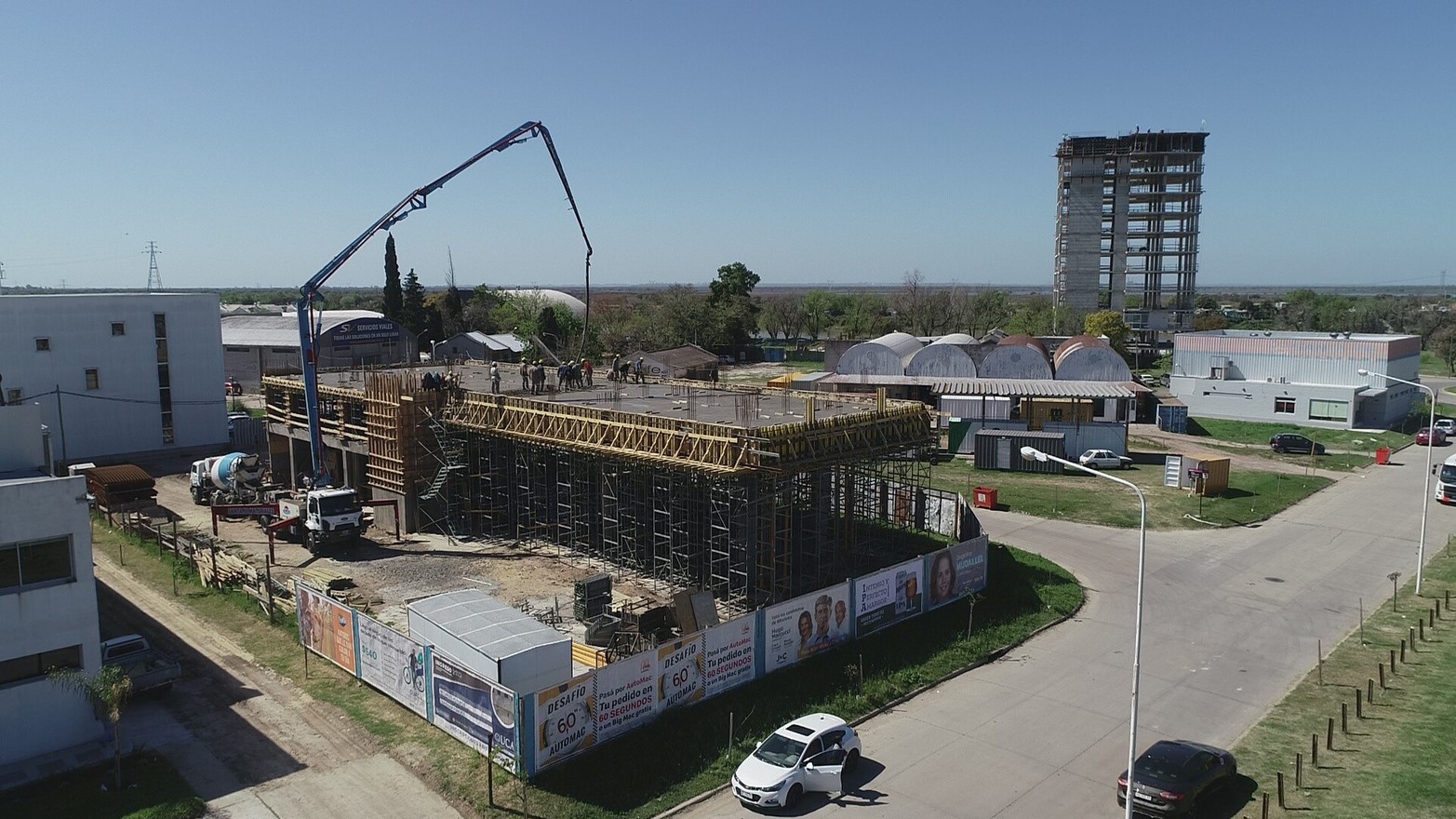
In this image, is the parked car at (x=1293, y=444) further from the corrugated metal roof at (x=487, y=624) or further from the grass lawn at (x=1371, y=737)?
the corrugated metal roof at (x=487, y=624)

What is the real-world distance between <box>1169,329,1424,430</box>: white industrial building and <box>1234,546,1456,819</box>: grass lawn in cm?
4403

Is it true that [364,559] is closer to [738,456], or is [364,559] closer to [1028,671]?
[738,456]

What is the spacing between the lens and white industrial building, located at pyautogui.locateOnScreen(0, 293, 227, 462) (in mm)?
54438

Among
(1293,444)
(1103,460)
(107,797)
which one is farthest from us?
(1293,444)

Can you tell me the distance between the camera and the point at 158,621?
28578mm

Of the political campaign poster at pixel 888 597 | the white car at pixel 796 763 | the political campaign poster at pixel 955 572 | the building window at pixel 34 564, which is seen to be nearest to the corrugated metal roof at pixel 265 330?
the building window at pixel 34 564

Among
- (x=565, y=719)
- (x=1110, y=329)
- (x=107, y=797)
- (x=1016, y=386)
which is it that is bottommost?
(x=107, y=797)

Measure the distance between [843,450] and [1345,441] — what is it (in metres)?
46.8

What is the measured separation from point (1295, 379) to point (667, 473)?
58.0 meters

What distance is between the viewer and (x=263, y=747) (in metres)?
20.5

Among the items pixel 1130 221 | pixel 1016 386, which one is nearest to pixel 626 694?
pixel 1016 386

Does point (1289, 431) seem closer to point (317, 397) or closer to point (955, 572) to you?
point (955, 572)

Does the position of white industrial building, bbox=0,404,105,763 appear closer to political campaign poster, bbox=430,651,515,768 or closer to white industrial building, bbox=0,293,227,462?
political campaign poster, bbox=430,651,515,768

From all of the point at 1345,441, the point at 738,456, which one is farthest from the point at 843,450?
the point at 1345,441
